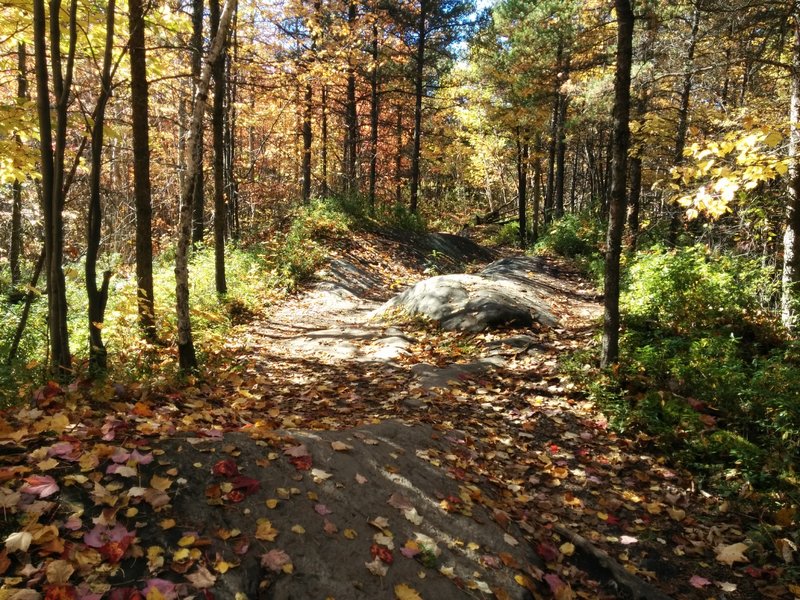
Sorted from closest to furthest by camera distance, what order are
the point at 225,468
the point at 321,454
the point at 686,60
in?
1. the point at 225,468
2. the point at 321,454
3. the point at 686,60

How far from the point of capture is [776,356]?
6359 mm

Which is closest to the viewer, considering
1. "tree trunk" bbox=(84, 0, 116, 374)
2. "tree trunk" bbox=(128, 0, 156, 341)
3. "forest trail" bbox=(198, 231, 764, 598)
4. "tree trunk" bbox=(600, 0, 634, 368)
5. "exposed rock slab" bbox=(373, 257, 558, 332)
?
"forest trail" bbox=(198, 231, 764, 598)

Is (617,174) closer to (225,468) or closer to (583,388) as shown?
(583,388)

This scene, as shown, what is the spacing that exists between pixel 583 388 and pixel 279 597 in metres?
5.09

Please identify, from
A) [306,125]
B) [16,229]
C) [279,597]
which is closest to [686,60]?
[306,125]

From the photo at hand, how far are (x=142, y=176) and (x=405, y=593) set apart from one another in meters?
6.65

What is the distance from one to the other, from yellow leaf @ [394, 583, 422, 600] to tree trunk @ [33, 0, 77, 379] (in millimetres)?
3801

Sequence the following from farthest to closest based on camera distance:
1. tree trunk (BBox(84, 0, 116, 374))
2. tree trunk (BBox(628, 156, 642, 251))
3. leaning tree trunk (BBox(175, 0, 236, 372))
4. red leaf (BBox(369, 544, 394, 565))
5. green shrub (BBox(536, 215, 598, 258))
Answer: green shrub (BBox(536, 215, 598, 258)) < tree trunk (BBox(628, 156, 642, 251)) < leaning tree trunk (BBox(175, 0, 236, 372)) < tree trunk (BBox(84, 0, 116, 374)) < red leaf (BBox(369, 544, 394, 565))

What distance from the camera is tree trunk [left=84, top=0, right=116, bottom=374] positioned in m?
5.00

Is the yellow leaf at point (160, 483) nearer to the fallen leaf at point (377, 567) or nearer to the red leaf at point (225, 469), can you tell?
the red leaf at point (225, 469)

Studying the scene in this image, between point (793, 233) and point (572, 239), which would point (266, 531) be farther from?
point (572, 239)

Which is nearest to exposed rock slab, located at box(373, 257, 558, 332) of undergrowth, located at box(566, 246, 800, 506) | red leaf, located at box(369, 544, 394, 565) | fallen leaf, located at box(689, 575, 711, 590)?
undergrowth, located at box(566, 246, 800, 506)

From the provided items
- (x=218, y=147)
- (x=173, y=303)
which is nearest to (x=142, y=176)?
(x=173, y=303)

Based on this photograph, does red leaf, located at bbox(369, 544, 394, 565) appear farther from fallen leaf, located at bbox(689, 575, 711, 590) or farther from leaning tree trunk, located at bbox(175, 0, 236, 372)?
leaning tree trunk, located at bbox(175, 0, 236, 372)
